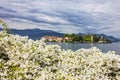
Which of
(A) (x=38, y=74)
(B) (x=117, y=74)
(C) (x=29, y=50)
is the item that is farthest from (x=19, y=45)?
(B) (x=117, y=74)

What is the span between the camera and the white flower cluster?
8.20 metres

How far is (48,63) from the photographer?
374 inches

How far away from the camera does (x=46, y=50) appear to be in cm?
1005

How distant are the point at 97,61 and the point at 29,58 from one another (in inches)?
114

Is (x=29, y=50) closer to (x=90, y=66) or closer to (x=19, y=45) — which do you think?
(x=19, y=45)

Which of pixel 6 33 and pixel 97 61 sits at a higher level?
pixel 6 33

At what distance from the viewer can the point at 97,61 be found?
35.1ft

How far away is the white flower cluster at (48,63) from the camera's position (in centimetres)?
820

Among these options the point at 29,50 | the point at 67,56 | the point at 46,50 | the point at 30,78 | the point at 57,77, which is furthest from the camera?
the point at 67,56

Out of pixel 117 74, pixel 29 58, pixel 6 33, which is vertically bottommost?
pixel 117 74

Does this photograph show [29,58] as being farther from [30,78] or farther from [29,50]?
[30,78]

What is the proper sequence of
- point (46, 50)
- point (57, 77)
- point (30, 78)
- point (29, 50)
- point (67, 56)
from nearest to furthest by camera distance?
point (30, 78) < point (57, 77) < point (29, 50) < point (46, 50) < point (67, 56)

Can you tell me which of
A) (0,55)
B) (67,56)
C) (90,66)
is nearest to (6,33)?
(0,55)

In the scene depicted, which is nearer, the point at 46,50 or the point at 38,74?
the point at 38,74
